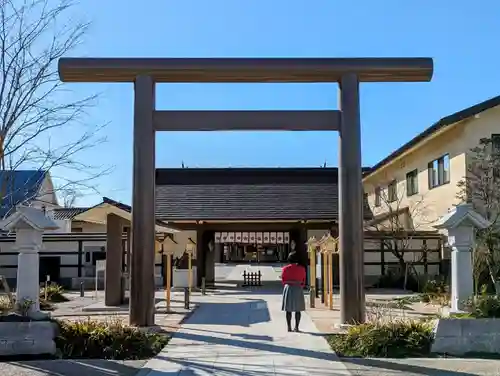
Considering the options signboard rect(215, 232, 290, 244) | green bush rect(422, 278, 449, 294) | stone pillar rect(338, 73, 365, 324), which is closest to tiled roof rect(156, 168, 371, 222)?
signboard rect(215, 232, 290, 244)

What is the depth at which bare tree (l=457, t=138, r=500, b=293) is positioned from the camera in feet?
60.3

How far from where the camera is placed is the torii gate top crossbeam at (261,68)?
1255 centimetres

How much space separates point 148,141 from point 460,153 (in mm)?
12981

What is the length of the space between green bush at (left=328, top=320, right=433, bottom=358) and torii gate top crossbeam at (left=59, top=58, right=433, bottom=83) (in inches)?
202

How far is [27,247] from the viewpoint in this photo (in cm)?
1078

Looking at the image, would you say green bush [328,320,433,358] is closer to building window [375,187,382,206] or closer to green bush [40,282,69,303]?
green bush [40,282,69,303]

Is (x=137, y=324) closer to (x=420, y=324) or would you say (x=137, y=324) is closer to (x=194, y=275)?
(x=420, y=324)

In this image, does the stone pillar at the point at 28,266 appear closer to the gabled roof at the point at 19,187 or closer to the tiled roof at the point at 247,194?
the gabled roof at the point at 19,187

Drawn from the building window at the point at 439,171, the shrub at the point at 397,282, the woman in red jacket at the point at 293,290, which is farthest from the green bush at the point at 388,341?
the shrub at the point at 397,282

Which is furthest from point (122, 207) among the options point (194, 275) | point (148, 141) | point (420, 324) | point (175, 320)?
point (420, 324)

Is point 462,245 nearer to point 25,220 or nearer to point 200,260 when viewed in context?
point 25,220

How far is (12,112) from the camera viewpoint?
37.5ft

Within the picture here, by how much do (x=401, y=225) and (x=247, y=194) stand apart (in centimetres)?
728

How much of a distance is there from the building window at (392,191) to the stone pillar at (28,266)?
2199 cm
